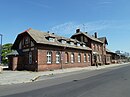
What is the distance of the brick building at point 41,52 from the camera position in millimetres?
30500

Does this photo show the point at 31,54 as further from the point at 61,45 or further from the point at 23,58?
the point at 61,45

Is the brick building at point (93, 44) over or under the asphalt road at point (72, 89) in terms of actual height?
over

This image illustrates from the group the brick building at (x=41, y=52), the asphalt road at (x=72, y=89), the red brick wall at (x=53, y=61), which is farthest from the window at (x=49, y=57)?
the asphalt road at (x=72, y=89)

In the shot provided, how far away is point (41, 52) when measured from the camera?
30.8 metres

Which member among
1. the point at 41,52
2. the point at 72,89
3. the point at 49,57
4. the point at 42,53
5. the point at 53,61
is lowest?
the point at 72,89

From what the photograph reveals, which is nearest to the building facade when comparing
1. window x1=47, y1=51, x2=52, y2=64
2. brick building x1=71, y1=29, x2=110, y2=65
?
window x1=47, y1=51, x2=52, y2=64

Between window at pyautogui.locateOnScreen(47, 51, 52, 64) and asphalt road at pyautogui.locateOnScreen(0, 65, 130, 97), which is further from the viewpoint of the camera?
window at pyautogui.locateOnScreen(47, 51, 52, 64)

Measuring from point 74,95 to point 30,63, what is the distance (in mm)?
24086

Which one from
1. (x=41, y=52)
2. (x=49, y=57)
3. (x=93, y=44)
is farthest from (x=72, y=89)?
(x=93, y=44)

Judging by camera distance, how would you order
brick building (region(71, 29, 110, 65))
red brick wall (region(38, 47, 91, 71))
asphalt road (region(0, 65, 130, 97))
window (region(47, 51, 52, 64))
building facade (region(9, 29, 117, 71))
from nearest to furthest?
1. asphalt road (region(0, 65, 130, 97))
2. red brick wall (region(38, 47, 91, 71))
3. building facade (region(9, 29, 117, 71))
4. window (region(47, 51, 52, 64))
5. brick building (region(71, 29, 110, 65))

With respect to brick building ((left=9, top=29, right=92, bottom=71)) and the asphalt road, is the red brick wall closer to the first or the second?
brick building ((left=9, top=29, right=92, bottom=71))

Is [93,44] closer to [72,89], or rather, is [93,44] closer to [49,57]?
[49,57]

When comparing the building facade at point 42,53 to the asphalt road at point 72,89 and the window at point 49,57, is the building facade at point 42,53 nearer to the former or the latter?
the window at point 49,57

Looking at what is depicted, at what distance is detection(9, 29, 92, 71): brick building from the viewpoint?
1201 inches
